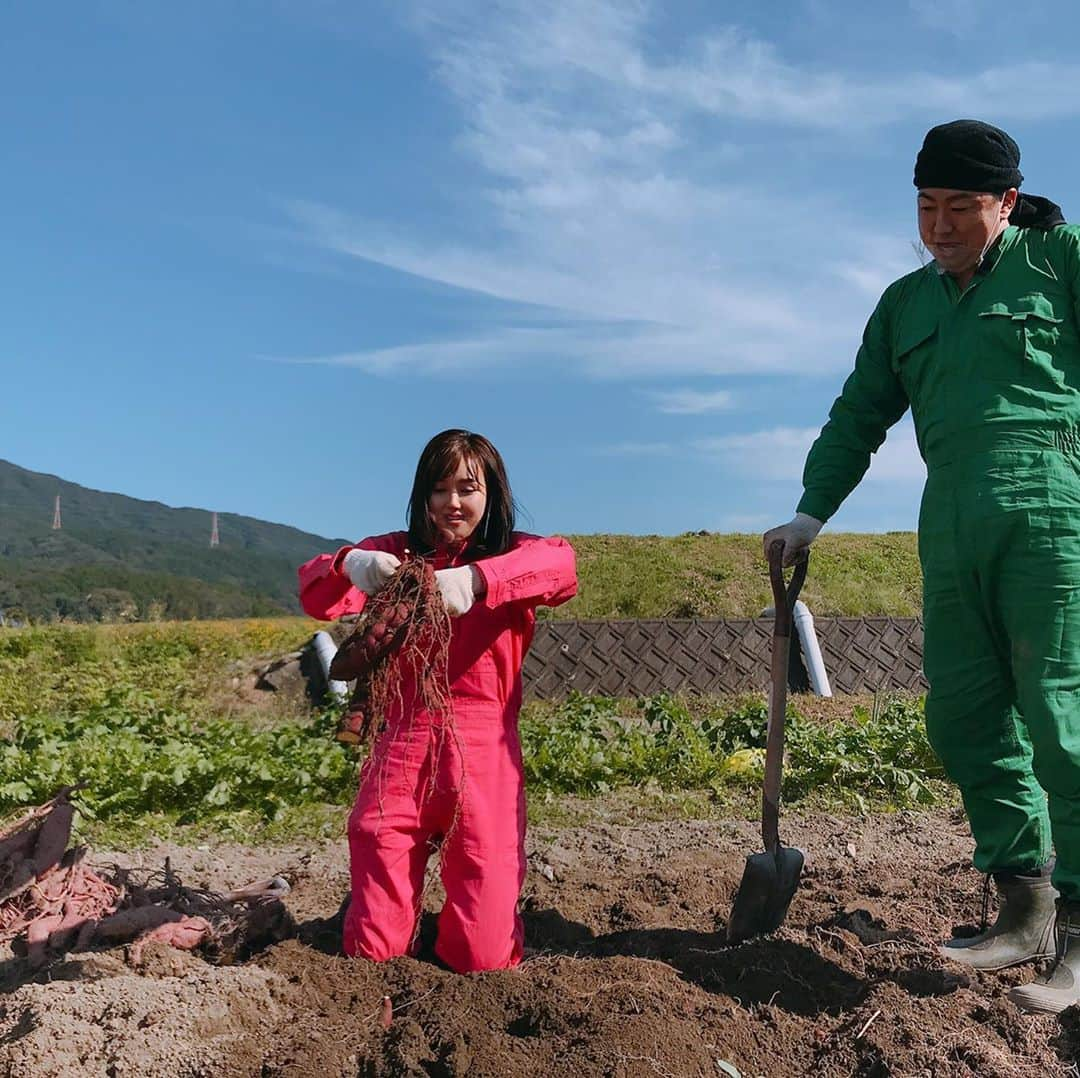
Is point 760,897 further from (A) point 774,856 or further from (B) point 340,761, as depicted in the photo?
(B) point 340,761

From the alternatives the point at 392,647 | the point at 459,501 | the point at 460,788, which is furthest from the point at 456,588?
the point at 460,788

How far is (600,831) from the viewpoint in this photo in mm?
4863

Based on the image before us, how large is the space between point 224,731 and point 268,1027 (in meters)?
4.11

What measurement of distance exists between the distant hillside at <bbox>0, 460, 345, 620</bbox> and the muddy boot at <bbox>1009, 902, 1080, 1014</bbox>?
120 ft

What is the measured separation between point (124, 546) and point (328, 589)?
11224 cm

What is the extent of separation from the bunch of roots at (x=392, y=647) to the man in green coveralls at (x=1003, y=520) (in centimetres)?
137

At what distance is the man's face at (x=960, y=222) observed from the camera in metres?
3.08

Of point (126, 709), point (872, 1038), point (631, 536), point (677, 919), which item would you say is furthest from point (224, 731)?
point (631, 536)

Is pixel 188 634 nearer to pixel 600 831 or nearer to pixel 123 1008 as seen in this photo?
pixel 600 831

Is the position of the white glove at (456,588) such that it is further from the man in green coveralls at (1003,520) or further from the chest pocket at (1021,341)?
the chest pocket at (1021,341)

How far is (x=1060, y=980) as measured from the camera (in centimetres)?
280

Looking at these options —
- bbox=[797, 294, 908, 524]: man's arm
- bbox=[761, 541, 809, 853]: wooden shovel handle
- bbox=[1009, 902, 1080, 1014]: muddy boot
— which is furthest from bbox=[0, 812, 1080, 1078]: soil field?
bbox=[797, 294, 908, 524]: man's arm

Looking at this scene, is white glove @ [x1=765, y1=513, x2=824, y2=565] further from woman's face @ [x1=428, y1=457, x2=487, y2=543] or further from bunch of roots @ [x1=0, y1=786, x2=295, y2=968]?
bunch of roots @ [x1=0, y1=786, x2=295, y2=968]

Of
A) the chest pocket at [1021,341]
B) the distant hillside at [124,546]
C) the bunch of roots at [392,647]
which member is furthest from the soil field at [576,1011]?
the distant hillside at [124,546]
